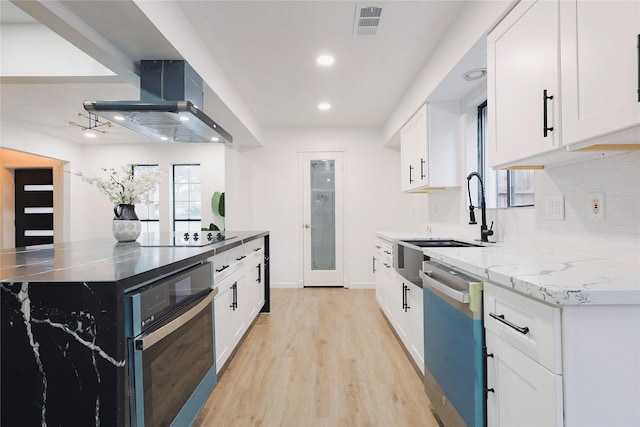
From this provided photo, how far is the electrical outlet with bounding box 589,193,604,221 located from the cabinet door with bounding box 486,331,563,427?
788 mm

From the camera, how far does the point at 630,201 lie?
128 cm

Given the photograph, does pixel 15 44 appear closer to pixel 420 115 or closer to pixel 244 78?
pixel 244 78

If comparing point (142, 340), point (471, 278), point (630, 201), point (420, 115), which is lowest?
point (142, 340)

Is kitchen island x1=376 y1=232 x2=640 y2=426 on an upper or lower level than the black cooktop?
lower

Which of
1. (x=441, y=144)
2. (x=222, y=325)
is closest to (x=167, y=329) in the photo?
(x=222, y=325)

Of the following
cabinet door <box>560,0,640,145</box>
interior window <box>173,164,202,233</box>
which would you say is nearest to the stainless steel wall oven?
cabinet door <box>560,0,640,145</box>

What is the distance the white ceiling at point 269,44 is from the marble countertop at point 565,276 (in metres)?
1.74

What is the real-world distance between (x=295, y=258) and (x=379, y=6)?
372 centimetres

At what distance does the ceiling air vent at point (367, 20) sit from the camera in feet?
6.97

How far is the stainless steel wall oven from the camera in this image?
3.54 feet

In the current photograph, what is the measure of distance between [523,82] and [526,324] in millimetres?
1109

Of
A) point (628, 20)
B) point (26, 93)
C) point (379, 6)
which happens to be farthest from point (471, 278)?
point (26, 93)

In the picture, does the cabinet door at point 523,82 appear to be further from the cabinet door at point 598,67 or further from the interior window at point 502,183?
the interior window at point 502,183

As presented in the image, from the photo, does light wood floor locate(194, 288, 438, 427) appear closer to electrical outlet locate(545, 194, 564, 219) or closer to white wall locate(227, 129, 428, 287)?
electrical outlet locate(545, 194, 564, 219)
